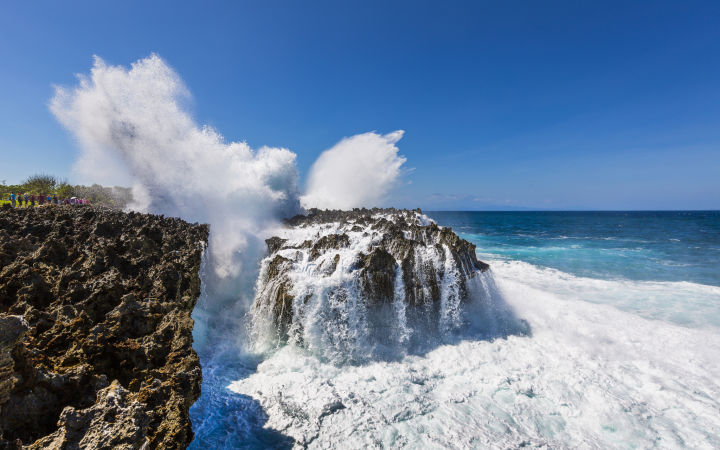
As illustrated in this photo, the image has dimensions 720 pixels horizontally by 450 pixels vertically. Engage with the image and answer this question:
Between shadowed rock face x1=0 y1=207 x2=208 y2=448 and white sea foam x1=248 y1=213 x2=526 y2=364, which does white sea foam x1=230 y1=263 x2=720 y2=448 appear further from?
shadowed rock face x1=0 y1=207 x2=208 y2=448

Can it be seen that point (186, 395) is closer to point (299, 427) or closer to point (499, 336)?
point (299, 427)

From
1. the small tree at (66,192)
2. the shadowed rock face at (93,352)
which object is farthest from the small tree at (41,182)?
the shadowed rock face at (93,352)

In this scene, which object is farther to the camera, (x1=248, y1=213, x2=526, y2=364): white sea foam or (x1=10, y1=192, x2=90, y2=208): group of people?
(x1=10, y1=192, x2=90, y2=208): group of people

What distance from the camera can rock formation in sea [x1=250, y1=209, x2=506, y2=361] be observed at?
27.3 ft

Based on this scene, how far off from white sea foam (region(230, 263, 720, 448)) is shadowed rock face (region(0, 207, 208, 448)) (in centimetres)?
285

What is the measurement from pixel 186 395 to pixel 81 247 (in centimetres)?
686

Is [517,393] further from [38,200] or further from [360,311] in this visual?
[38,200]

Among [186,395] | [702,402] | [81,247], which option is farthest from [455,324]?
[81,247]

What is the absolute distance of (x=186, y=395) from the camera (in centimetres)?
324

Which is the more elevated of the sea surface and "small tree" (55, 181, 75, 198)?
"small tree" (55, 181, 75, 198)

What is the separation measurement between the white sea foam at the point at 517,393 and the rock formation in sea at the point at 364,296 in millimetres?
645

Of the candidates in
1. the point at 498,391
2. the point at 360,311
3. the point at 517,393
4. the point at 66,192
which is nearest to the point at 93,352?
the point at 360,311

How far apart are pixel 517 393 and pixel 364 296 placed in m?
4.27

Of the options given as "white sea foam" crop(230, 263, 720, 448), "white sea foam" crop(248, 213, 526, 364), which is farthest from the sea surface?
"white sea foam" crop(248, 213, 526, 364)
